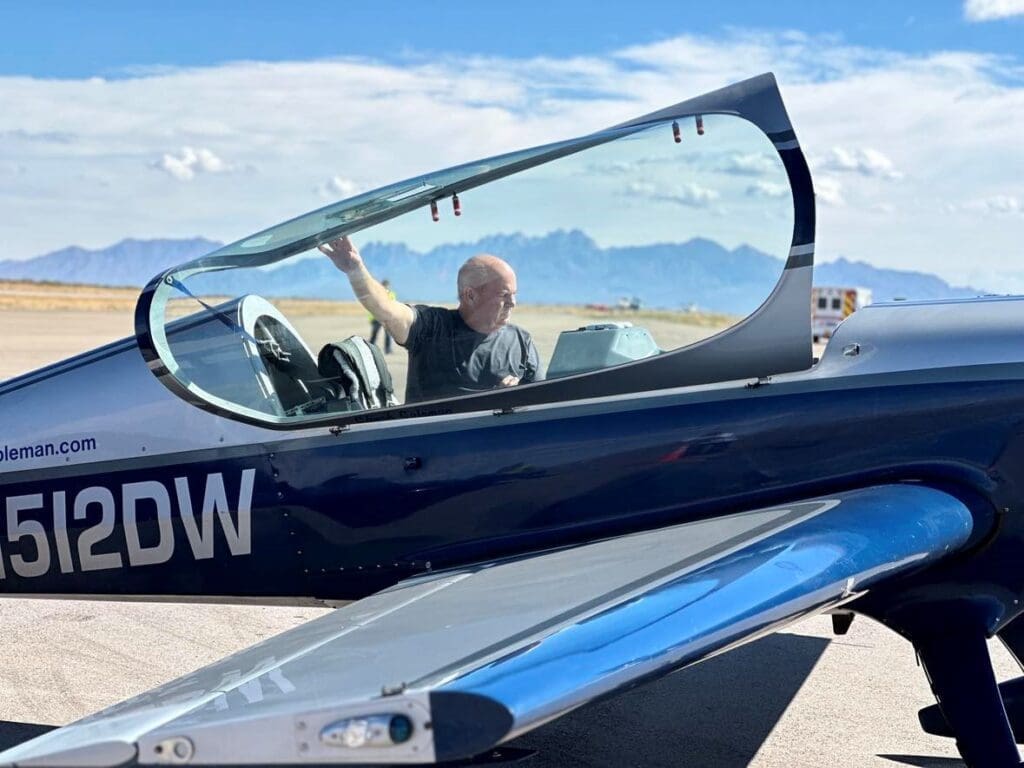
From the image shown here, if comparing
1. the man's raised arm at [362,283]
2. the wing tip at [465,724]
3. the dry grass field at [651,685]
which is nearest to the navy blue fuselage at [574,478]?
the dry grass field at [651,685]

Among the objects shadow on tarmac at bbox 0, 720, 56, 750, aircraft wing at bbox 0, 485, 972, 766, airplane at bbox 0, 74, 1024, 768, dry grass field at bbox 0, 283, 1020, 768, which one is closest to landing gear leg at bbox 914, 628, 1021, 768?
airplane at bbox 0, 74, 1024, 768

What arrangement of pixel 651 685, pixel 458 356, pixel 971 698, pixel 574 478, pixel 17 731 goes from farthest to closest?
pixel 651 685
pixel 17 731
pixel 458 356
pixel 574 478
pixel 971 698

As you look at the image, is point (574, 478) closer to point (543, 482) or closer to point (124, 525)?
point (543, 482)

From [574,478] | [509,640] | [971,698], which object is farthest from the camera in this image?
[574,478]

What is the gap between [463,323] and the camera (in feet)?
13.5

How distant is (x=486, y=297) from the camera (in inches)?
162

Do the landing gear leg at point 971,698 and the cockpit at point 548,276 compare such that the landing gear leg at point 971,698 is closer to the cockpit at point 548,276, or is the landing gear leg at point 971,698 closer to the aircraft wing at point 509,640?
the aircraft wing at point 509,640

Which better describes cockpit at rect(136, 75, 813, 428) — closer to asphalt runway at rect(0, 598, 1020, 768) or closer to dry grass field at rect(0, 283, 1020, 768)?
dry grass field at rect(0, 283, 1020, 768)

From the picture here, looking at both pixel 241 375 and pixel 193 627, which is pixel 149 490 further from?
pixel 193 627

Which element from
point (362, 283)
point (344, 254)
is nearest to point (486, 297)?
point (362, 283)

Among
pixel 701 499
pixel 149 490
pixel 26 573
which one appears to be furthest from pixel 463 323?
pixel 26 573

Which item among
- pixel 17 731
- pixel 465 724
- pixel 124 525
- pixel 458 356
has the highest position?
pixel 458 356

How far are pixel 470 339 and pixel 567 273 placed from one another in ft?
1.65

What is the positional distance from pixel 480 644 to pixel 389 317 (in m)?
1.78
